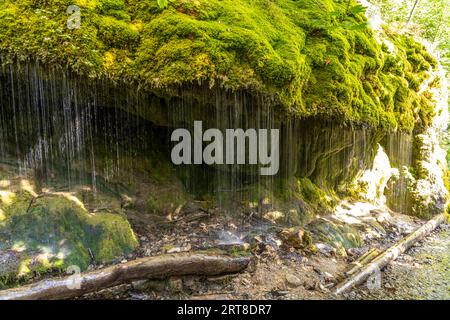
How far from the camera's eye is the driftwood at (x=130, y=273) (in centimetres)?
312

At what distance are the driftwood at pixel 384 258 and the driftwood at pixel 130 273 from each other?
1.45m

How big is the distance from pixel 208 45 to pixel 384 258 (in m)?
4.49

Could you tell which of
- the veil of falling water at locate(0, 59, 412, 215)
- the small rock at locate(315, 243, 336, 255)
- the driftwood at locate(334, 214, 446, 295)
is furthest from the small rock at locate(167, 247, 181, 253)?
the small rock at locate(315, 243, 336, 255)

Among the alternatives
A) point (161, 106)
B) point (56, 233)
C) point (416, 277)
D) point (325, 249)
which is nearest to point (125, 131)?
point (161, 106)

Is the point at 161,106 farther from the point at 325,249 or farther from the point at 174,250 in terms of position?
the point at 325,249

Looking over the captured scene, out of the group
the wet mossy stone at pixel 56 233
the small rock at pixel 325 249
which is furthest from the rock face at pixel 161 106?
the small rock at pixel 325 249

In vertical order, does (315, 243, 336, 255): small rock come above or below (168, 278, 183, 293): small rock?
below

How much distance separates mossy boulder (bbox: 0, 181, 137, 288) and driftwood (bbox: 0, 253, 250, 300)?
2.19 feet

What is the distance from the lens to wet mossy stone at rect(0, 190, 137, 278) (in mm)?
3883

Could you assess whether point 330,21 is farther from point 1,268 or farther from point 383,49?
point 1,268

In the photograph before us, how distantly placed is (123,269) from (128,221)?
4.76 feet

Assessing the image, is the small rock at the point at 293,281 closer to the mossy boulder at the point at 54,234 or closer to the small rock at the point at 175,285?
the small rock at the point at 175,285

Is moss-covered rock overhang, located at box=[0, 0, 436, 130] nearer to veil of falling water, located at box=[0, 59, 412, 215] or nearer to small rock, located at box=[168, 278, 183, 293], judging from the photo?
veil of falling water, located at box=[0, 59, 412, 215]

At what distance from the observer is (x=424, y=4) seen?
12844mm
